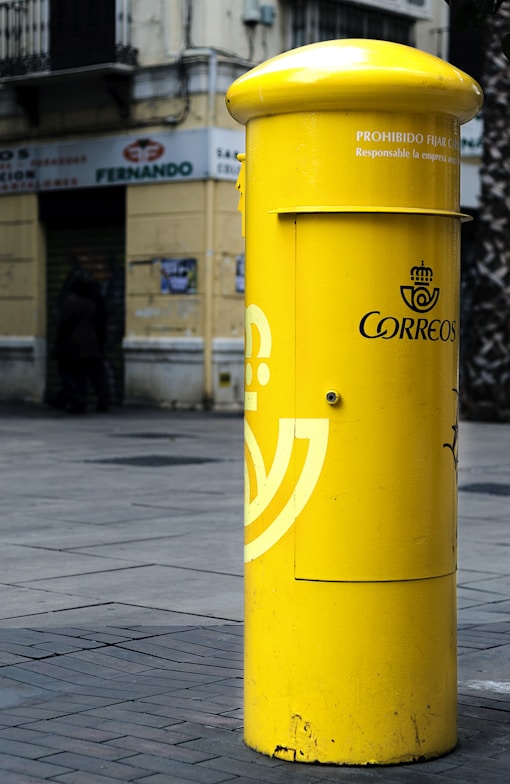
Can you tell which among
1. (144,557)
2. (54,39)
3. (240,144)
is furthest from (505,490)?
(54,39)

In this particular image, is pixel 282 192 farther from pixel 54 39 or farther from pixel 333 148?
pixel 54 39

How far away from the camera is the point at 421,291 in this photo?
399 cm

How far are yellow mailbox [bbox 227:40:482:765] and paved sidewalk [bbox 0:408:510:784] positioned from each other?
22 centimetres

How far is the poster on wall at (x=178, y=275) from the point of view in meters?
21.2

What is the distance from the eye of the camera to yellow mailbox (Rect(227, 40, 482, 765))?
3936 mm

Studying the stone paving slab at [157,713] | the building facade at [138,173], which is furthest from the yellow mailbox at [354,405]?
the building facade at [138,173]

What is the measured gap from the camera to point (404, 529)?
397 cm

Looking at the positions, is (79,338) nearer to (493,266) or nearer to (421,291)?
(493,266)

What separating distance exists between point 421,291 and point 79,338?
1632 cm

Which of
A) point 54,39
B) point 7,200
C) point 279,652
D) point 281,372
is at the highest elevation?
point 54,39

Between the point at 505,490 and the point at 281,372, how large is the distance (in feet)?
24.7

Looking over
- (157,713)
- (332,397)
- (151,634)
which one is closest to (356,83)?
(332,397)

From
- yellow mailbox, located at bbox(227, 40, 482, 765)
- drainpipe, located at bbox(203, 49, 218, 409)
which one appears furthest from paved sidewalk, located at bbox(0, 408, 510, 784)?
drainpipe, located at bbox(203, 49, 218, 409)

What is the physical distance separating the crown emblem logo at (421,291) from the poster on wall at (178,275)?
679 inches
